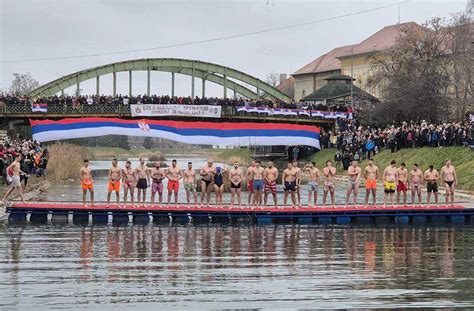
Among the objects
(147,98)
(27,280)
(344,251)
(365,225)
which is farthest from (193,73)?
(27,280)

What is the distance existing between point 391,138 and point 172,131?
16.3m

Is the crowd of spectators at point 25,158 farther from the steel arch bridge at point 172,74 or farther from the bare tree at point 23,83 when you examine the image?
the bare tree at point 23,83

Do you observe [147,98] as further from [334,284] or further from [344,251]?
[334,284]

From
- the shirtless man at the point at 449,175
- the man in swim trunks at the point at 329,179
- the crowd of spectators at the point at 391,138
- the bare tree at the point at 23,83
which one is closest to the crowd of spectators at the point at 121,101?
the crowd of spectators at the point at 391,138

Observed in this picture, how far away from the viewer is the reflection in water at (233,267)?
16.9 metres

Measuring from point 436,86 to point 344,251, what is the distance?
4985cm

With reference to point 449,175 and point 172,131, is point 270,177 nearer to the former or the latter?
point 449,175

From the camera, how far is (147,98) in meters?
65.9

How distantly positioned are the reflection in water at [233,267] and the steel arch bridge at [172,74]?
46.6 m

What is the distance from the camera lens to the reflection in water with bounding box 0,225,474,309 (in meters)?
16.9

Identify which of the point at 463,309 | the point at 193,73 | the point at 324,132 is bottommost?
the point at 463,309

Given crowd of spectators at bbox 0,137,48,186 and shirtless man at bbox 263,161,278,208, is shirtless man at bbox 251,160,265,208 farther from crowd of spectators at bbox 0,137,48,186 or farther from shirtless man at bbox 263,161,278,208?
crowd of spectators at bbox 0,137,48,186

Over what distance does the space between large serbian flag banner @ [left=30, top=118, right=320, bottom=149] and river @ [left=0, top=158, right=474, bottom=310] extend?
18722mm

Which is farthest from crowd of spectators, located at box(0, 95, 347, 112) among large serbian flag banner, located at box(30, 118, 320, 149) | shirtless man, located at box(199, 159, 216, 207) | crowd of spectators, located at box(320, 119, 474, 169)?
shirtless man, located at box(199, 159, 216, 207)
